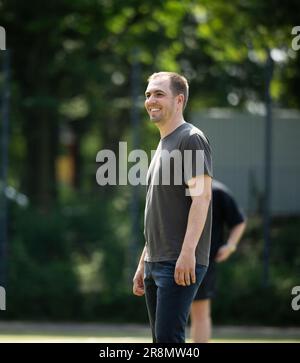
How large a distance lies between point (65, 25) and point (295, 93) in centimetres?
424

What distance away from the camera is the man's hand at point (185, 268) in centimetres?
538

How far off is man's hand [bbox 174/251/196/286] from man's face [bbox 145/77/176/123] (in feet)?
2.84

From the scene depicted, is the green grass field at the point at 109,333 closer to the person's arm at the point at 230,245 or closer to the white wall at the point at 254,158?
the white wall at the point at 254,158

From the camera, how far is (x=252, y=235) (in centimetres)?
1361

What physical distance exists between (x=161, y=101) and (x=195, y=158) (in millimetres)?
439

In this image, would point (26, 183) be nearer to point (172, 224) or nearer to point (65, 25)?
point (65, 25)

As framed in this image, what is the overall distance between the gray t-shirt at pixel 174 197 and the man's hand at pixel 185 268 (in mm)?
148

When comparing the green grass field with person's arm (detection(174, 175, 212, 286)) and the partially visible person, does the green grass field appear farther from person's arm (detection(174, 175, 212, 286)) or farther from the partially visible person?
person's arm (detection(174, 175, 212, 286))

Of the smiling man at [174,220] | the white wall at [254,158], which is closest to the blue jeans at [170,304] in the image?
the smiling man at [174,220]

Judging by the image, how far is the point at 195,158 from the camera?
5.49 meters

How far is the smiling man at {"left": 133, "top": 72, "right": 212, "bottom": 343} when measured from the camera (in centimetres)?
547

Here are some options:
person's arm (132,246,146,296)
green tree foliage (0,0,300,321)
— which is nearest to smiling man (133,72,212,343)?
person's arm (132,246,146,296)

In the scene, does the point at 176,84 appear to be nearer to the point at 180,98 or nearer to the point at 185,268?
the point at 180,98
